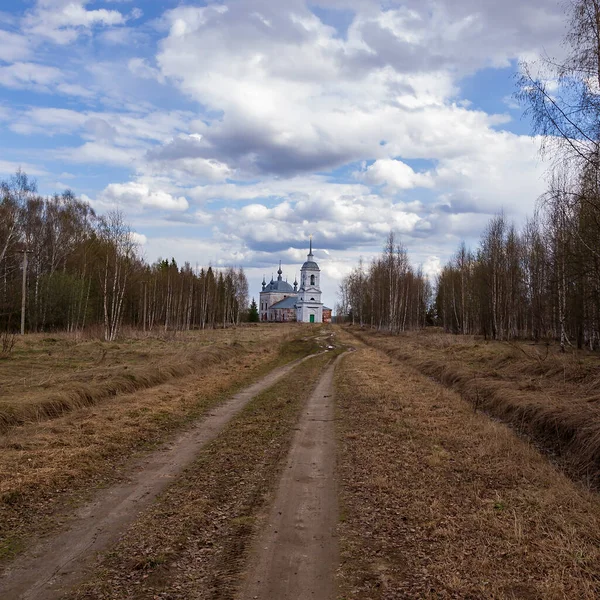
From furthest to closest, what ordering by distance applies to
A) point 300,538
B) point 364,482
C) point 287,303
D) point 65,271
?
1. point 287,303
2. point 65,271
3. point 364,482
4. point 300,538

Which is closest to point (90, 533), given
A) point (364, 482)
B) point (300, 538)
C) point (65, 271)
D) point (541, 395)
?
point (300, 538)

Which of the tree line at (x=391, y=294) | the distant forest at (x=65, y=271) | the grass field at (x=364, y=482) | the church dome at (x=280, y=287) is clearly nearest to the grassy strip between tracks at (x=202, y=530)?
the grass field at (x=364, y=482)

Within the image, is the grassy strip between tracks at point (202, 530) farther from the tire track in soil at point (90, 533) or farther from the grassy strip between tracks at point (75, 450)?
the grassy strip between tracks at point (75, 450)

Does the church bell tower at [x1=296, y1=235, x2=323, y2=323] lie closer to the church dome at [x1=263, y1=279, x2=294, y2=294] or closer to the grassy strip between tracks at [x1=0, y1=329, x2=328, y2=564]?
the church dome at [x1=263, y1=279, x2=294, y2=294]

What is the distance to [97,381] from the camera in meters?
15.7

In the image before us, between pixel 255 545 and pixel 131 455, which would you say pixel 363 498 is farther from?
pixel 131 455

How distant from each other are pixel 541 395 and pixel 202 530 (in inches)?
429

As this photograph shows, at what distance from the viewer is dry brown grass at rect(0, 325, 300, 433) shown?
39.4 feet

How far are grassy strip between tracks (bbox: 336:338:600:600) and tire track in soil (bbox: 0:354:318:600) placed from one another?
2.54 meters

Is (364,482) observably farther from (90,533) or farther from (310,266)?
(310,266)

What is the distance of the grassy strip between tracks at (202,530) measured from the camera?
467 cm

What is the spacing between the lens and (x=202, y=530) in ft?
19.6

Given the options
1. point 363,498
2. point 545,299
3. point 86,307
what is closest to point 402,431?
point 363,498

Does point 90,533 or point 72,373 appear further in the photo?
point 72,373
